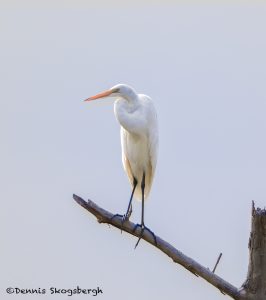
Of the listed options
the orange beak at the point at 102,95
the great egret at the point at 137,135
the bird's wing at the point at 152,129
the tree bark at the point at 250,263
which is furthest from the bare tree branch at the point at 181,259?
the bird's wing at the point at 152,129

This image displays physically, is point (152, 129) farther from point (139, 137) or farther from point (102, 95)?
point (102, 95)

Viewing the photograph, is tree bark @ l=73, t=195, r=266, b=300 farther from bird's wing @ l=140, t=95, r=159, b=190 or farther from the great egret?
bird's wing @ l=140, t=95, r=159, b=190

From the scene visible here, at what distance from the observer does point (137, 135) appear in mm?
6855

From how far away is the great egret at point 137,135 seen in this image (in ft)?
21.6

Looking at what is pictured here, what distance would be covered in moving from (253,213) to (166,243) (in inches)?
32.6

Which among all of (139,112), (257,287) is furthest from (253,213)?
(139,112)

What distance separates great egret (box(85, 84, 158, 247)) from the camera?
21.6ft

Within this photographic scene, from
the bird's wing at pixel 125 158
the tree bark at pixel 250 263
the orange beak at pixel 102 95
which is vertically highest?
the orange beak at pixel 102 95

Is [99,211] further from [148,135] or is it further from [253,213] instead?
[148,135]

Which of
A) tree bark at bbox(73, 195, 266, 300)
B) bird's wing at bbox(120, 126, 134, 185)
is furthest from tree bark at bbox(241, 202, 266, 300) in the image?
bird's wing at bbox(120, 126, 134, 185)

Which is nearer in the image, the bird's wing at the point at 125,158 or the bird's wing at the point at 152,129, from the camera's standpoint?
the bird's wing at the point at 152,129

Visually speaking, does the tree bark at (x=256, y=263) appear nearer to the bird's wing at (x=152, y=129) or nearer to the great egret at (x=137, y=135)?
the great egret at (x=137, y=135)

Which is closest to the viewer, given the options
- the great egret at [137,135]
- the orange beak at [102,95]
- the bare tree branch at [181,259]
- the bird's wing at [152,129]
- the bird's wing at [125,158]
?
the bare tree branch at [181,259]

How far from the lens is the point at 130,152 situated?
23.0 feet
